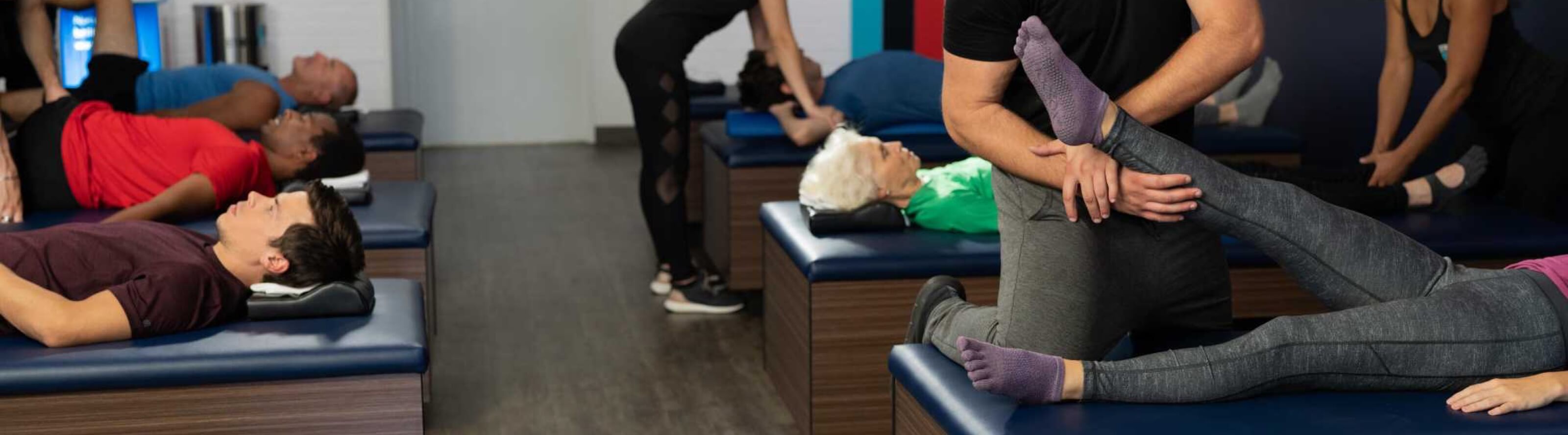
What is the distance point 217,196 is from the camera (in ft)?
11.1

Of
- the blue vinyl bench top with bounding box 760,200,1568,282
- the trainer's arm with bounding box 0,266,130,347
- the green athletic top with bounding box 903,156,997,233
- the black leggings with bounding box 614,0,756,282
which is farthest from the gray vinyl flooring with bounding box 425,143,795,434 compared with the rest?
the trainer's arm with bounding box 0,266,130,347

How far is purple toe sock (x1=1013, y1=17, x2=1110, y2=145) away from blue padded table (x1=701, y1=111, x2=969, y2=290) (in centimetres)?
217

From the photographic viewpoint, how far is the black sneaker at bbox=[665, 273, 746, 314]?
13.1ft

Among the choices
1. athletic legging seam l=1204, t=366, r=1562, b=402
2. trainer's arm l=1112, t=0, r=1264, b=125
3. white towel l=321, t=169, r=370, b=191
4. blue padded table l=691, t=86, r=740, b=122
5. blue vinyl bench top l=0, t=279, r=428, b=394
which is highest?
trainer's arm l=1112, t=0, r=1264, b=125

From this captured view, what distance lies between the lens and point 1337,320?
200 cm

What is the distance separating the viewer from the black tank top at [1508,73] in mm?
3363

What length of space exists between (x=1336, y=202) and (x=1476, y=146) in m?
0.41

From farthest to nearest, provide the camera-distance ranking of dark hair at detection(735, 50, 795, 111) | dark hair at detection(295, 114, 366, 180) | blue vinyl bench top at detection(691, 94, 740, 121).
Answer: blue vinyl bench top at detection(691, 94, 740, 121), dark hair at detection(735, 50, 795, 111), dark hair at detection(295, 114, 366, 180)

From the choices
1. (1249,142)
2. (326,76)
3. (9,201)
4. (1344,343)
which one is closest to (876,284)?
(1344,343)

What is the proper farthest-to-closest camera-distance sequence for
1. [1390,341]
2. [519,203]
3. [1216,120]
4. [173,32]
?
[173,32], [519,203], [1216,120], [1390,341]

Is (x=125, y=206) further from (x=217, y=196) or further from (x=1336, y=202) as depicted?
(x=1336, y=202)

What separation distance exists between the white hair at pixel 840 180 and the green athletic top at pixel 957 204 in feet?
0.33

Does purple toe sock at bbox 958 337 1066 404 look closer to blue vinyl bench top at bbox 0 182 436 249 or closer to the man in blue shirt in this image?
blue vinyl bench top at bbox 0 182 436 249

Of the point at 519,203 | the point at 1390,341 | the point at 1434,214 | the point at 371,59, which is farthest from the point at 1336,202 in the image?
the point at 371,59
